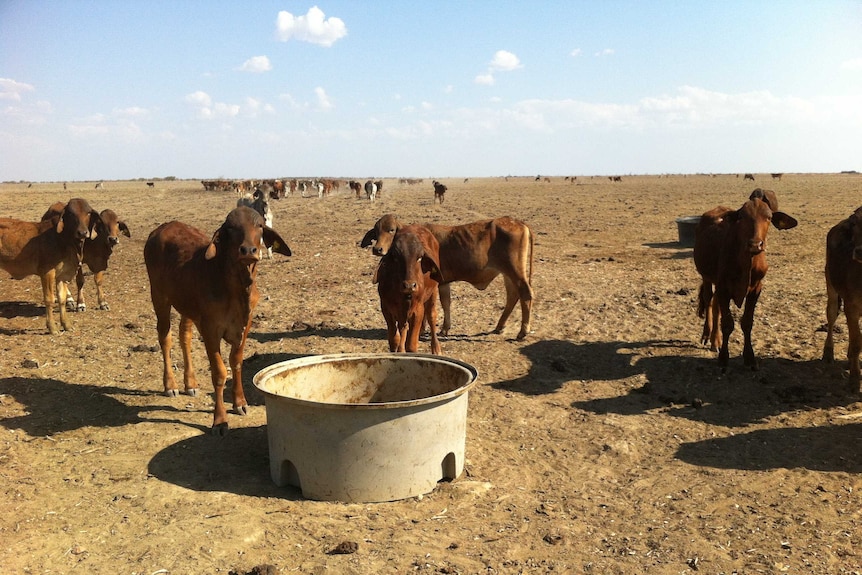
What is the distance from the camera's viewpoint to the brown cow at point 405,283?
7.28 metres

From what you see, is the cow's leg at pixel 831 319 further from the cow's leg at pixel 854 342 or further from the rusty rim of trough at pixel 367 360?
the rusty rim of trough at pixel 367 360

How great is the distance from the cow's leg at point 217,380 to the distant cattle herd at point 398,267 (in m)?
0.01

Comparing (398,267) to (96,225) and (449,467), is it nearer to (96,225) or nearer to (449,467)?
(449,467)

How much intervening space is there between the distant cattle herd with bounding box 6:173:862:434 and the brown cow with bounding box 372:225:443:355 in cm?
2

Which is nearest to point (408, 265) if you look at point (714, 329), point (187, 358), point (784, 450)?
point (187, 358)

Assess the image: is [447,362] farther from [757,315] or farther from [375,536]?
[757,315]

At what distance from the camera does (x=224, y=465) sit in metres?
5.93

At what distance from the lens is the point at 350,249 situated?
19531mm

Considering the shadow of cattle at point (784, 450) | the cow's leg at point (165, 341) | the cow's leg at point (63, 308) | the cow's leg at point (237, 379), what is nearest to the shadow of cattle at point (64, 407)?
the cow's leg at point (165, 341)

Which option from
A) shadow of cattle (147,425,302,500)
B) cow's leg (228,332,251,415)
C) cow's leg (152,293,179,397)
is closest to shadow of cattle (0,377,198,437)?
cow's leg (152,293,179,397)

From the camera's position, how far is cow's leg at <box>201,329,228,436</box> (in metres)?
6.61

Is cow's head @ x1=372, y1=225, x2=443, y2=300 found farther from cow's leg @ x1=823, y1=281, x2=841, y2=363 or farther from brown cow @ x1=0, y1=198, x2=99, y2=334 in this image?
brown cow @ x1=0, y1=198, x2=99, y2=334

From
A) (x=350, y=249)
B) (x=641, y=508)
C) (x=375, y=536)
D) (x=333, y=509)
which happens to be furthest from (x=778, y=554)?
(x=350, y=249)

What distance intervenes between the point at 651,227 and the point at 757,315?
1506cm
